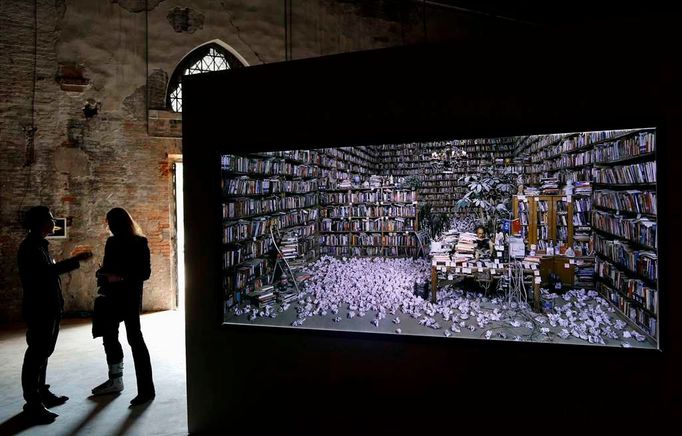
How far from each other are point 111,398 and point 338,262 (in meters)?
4.91

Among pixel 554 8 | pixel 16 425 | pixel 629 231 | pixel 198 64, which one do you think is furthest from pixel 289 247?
pixel 554 8

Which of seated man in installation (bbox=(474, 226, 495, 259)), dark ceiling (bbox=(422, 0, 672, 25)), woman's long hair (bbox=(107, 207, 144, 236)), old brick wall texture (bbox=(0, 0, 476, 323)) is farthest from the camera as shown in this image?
dark ceiling (bbox=(422, 0, 672, 25))

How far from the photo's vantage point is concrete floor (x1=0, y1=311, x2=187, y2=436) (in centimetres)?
319

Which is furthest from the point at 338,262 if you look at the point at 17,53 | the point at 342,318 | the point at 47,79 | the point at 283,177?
the point at 17,53

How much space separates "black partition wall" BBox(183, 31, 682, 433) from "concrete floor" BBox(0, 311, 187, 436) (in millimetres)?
544

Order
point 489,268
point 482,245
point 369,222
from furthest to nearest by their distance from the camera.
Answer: point 369,222 → point 482,245 → point 489,268

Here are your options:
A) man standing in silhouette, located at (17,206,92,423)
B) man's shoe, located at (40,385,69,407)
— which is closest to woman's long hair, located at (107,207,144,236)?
man standing in silhouette, located at (17,206,92,423)

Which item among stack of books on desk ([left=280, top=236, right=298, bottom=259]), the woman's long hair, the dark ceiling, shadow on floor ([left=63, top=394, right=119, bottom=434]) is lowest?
shadow on floor ([left=63, top=394, right=119, bottom=434])

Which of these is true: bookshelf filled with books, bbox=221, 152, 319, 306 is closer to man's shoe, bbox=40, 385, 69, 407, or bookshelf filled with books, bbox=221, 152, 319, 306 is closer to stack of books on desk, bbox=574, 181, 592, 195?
man's shoe, bbox=40, 385, 69, 407

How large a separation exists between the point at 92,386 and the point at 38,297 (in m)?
1.26

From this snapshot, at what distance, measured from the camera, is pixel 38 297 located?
3191 mm

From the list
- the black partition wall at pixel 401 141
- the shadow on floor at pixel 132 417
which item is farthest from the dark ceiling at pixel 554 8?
the shadow on floor at pixel 132 417

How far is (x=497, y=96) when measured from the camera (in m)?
2.65

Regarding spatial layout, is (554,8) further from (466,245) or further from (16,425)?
(16,425)
